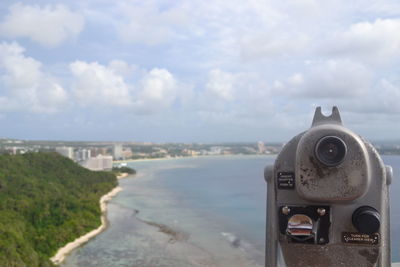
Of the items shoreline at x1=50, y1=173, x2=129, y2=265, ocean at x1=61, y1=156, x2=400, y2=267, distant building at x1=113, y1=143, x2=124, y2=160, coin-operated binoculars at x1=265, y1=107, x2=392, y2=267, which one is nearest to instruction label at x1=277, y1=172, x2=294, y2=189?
coin-operated binoculars at x1=265, y1=107, x2=392, y2=267

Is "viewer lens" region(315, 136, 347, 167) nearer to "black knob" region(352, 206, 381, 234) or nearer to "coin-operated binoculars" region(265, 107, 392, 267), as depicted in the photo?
"coin-operated binoculars" region(265, 107, 392, 267)

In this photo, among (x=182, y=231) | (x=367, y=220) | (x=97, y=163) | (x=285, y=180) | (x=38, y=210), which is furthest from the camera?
(x=97, y=163)

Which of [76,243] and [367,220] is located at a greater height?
[367,220]

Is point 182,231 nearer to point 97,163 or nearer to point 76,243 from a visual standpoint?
point 76,243

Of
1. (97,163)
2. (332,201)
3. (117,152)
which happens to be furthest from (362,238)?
(117,152)

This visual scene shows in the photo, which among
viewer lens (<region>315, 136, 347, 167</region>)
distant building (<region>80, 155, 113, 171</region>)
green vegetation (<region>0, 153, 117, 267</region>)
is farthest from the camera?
distant building (<region>80, 155, 113, 171</region>)

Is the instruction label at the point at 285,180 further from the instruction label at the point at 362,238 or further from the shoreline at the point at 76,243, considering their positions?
the shoreline at the point at 76,243

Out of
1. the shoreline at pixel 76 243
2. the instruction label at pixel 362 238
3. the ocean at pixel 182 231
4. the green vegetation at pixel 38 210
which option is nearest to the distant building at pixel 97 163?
the ocean at pixel 182 231
